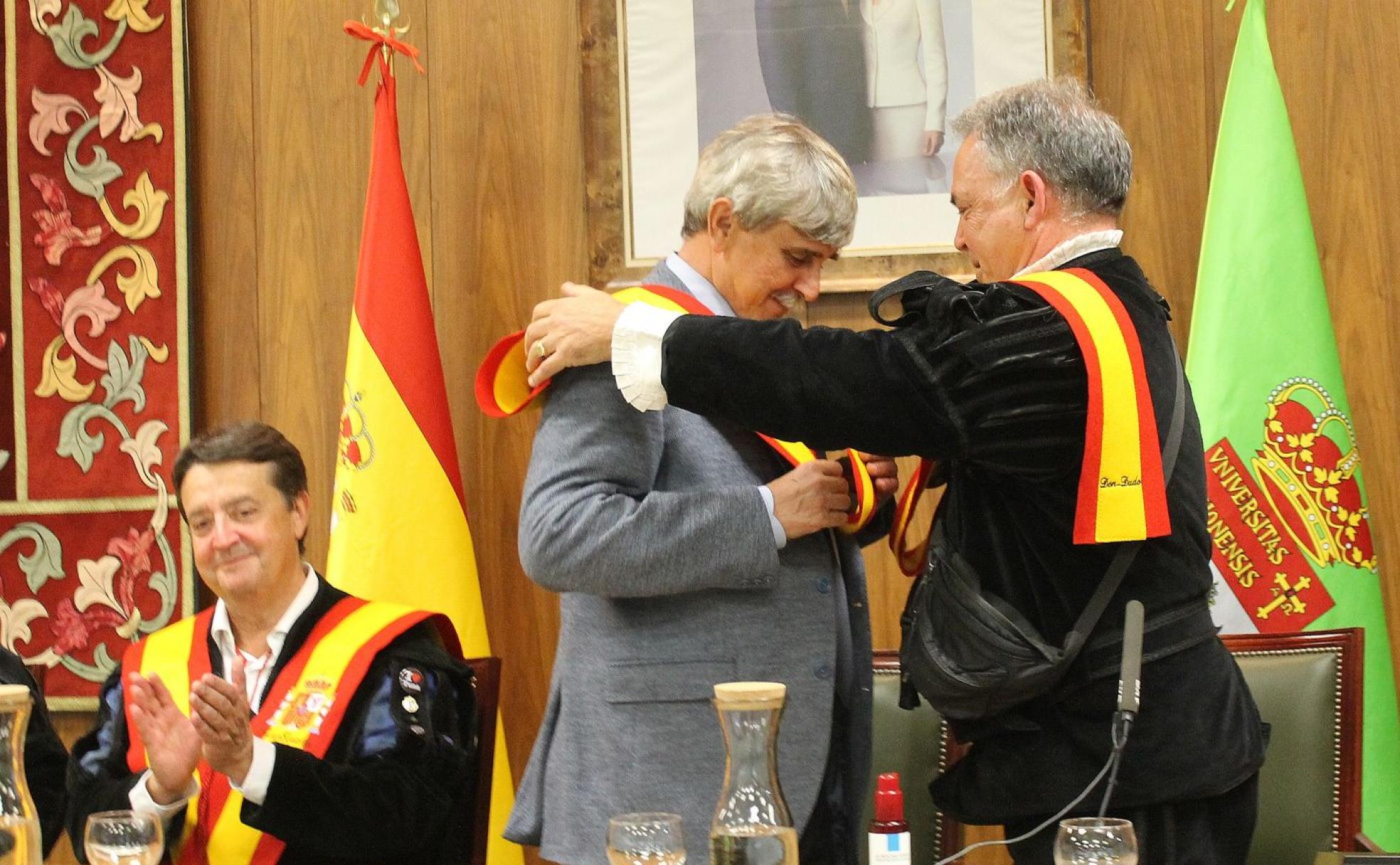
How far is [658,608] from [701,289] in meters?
0.41

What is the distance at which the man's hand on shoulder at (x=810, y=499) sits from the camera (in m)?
1.83

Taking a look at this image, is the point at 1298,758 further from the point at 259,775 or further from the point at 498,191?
the point at 498,191

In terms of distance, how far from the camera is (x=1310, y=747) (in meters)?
2.21

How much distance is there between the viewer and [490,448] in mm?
3365

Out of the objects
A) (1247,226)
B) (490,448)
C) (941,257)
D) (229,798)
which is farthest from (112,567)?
(1247,226)

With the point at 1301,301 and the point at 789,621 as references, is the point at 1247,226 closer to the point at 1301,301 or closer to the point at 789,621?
the point at 1301,301

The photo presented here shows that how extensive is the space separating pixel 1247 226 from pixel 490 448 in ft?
5.19

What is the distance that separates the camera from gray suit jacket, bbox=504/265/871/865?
5.90ft

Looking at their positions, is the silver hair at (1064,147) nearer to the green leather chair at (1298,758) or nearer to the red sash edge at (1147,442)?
the red sash edge at (1147,442)

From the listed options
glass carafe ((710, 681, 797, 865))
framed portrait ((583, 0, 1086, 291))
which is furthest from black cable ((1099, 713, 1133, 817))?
framed portrait ((583, 0, 1086, 291))

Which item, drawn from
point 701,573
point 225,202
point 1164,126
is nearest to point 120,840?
point 701,573

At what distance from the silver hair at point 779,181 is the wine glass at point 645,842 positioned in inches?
33.9

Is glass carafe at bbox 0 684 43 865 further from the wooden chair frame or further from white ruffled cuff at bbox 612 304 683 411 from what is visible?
the wooden chair frame

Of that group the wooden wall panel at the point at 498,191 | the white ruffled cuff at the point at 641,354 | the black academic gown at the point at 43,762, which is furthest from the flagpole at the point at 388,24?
the white ruffled cuff at the point at 641,354
